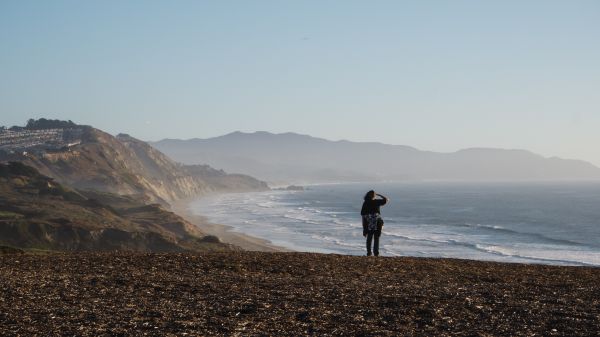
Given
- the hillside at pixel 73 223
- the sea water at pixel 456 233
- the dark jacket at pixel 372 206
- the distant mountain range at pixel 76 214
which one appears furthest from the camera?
the sea water at pixel 456 233

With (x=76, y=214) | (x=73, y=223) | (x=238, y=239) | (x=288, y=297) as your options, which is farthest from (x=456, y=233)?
(x=288, y=297)

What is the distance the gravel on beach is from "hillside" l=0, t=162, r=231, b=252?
45605 millimetres

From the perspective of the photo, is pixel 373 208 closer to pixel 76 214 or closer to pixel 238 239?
pixel 76 214

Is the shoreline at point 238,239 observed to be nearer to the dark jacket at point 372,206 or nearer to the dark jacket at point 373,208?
the dark jacket at point 373,208

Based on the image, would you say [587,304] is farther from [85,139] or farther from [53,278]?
[85,139]

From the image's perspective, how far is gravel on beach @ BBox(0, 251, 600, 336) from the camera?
41.8 ft

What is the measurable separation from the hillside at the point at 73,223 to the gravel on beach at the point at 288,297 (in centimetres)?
4560

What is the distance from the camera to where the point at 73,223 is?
2763 inches

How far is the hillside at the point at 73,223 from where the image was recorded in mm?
65125

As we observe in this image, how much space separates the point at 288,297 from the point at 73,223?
60138mm

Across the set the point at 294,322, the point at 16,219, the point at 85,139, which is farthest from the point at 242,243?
the point at 85,139

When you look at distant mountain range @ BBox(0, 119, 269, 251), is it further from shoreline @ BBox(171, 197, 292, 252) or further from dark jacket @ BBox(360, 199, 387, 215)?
dark jacket @ BBox(360, 199, 387, 215)

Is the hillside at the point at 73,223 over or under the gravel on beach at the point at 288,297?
under

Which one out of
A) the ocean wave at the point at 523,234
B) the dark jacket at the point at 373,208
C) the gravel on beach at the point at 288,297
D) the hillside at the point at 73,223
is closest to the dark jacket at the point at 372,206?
the dark jacket at the point at 373,208
